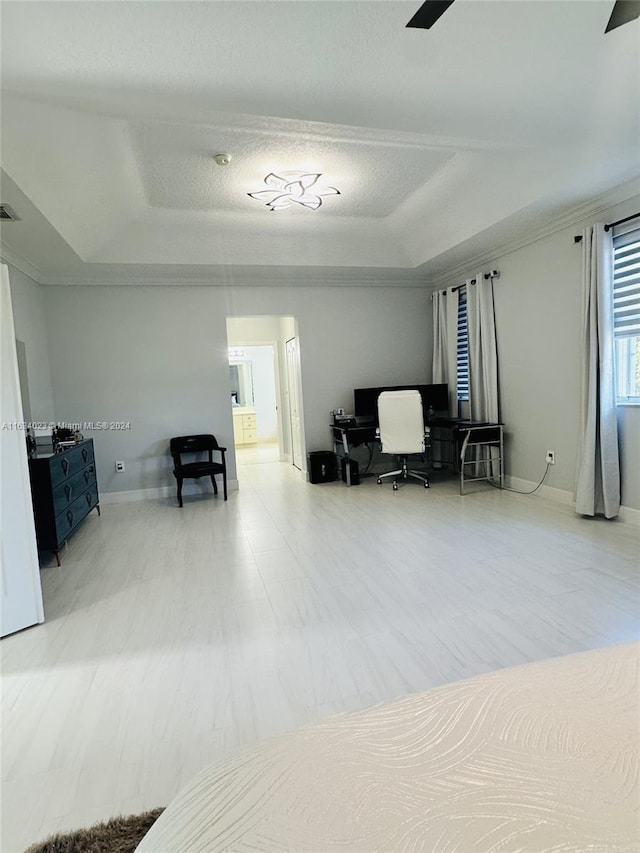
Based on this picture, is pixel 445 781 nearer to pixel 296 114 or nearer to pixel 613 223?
pixel 296 114

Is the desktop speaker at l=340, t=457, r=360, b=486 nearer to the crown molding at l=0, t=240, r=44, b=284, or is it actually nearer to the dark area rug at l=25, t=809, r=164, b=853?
the crown molding at l=0, t=240, r=44, b=284

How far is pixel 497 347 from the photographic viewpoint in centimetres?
503

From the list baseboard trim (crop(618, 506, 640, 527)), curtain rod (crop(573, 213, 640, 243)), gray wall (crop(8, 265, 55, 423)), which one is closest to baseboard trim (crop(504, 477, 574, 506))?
baseboard trim (crop(618, 506, 640, 527))

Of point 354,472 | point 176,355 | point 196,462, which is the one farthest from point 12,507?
point 354,472

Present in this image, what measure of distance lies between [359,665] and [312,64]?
9.34ft

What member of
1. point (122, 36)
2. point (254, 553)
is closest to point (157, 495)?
point (254, 553)

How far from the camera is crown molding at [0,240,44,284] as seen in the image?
3.94 m

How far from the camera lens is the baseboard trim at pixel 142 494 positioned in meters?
5.31

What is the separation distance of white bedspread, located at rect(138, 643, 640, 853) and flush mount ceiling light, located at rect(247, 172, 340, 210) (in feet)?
12.2

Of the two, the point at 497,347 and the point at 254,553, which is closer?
the point at 254,553

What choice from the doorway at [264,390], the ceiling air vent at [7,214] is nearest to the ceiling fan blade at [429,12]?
the ceiling air vent at [7,214]

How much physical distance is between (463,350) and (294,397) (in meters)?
2.46

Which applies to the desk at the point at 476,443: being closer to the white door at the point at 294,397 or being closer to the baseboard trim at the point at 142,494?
the white door at the point at 294,397

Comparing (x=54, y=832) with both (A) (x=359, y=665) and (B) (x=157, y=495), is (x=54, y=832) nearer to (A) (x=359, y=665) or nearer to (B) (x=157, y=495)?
(A) (x=359, y=665)
